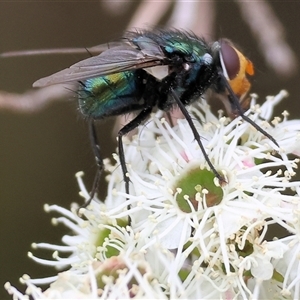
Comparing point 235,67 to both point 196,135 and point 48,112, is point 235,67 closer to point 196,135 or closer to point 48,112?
point 196,135

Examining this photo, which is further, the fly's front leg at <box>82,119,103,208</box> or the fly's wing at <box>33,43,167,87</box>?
the fly's front leg at <box>82,119,103,208</box>

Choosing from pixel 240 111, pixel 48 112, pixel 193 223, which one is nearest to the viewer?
pixel 193 223

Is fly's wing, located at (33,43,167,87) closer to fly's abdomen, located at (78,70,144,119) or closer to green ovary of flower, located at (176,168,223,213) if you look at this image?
fly's abdomen, located at (78,70,144,119)

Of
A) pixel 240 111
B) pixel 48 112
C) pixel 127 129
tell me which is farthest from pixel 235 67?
pixel 48 112

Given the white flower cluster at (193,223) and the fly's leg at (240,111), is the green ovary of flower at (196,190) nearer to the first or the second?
the white flower cluster at (193,223)

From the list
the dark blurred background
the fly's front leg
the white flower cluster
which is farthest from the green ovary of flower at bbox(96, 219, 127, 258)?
the dark blurred background

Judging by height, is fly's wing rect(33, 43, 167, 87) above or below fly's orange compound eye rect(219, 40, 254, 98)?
above

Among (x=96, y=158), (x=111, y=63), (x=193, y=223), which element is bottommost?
(x=193, y=223)
